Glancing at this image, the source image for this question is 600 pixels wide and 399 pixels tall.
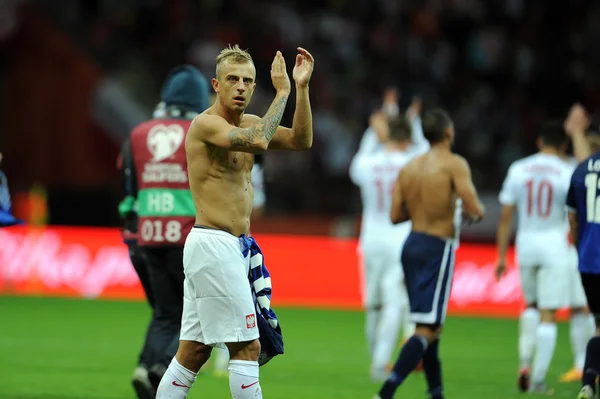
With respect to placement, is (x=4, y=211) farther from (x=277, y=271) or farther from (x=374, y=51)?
(x=374, y=51)

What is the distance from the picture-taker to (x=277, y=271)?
65.7ft

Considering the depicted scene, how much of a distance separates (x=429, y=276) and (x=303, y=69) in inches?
112

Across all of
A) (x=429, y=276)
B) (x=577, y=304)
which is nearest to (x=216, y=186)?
(x=429, y=276)

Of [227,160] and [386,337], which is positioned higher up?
[227,160]

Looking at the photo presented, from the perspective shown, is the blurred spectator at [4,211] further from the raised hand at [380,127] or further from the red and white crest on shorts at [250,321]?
the raised hand at [380,127]

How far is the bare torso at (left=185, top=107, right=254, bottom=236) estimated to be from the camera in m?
7.25

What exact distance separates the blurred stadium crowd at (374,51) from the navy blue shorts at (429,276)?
14.2 metres

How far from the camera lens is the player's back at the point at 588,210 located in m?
9.41

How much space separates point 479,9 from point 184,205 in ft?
59.2

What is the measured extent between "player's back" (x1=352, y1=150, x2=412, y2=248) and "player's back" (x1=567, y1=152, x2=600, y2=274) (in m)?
3.44

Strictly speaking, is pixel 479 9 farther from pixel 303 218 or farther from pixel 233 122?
pixel 233 122

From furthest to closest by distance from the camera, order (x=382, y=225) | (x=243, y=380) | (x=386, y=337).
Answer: (x=382, y=225) → (x=386, y=337) → (x=243, y=380)

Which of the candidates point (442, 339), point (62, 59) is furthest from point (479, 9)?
point (442, 339)

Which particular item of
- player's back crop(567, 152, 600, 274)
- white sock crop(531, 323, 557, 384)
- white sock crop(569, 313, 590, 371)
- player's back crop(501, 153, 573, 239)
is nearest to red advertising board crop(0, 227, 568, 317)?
white sock crop(569, 313, 590, 371)
